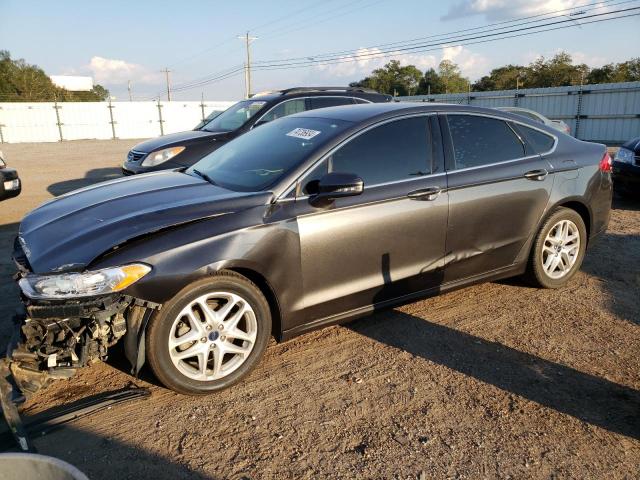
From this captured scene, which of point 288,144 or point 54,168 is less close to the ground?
point 288,144

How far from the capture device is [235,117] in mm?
8719

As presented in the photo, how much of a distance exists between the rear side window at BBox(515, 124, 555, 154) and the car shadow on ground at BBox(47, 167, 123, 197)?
7.83 metres

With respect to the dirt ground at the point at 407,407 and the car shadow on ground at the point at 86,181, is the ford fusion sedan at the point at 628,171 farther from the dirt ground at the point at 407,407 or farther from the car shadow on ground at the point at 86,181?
the car shadow on ground at the point at 86,181

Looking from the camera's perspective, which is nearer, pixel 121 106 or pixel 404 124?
pixel 404 124

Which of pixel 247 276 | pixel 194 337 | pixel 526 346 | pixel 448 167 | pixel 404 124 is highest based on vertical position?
pixel 404 124

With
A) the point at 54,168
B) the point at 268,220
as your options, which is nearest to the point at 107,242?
the point at 268,220

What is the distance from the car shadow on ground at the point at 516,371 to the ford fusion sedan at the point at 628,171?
602 centimetres

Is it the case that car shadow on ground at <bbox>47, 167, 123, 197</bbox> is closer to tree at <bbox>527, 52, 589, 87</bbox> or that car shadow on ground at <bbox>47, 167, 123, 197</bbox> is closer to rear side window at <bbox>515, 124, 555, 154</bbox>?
rear side window at <bbox>515, 124, 555, 154</bbox>

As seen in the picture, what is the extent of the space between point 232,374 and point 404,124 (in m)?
2.22

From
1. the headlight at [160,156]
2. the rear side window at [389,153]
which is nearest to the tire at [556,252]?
the rear side window at [389,153]

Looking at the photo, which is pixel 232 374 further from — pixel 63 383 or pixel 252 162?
pixel 252 162

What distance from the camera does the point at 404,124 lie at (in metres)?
3.86

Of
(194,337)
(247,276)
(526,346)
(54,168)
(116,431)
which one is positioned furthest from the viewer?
(54,168)

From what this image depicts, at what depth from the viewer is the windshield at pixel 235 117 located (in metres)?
8.50
